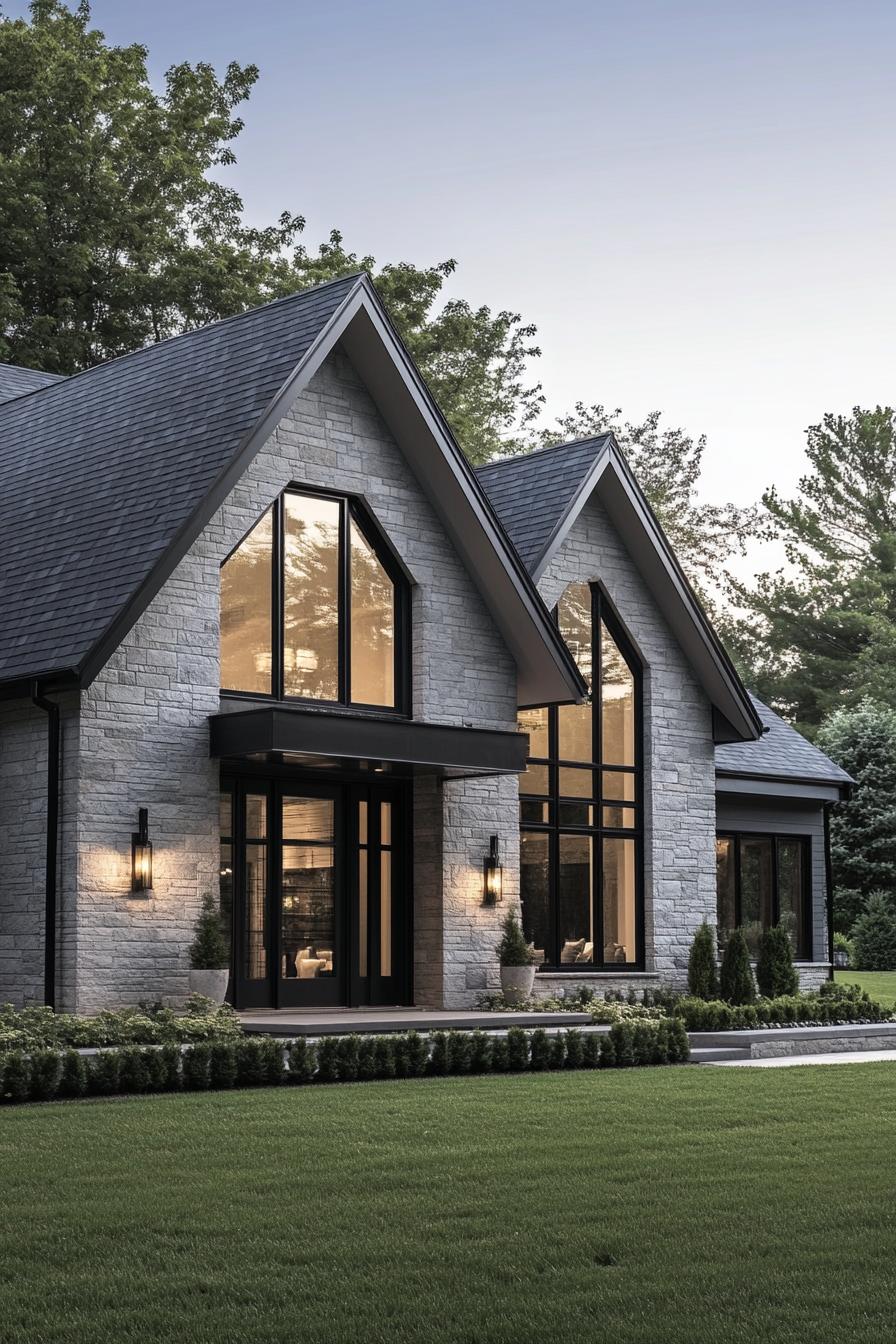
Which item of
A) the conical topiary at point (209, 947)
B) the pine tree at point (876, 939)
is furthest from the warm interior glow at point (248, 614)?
the pine tree at point (876, 939)

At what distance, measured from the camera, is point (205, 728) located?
1658 centimetres

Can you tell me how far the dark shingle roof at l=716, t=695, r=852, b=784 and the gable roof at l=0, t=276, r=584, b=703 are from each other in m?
5.98

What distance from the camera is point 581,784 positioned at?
21.2m

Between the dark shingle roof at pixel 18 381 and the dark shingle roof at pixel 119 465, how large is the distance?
2.52 meters

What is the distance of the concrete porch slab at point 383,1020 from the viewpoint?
598 inches

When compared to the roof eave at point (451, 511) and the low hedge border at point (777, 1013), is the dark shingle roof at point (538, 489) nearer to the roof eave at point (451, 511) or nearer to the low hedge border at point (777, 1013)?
the roof eave at point (451, 511)

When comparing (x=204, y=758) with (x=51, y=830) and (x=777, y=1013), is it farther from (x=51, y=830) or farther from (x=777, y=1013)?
(x=777, y=1013)

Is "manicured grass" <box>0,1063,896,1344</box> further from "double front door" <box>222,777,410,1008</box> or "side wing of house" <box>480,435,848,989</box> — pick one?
"side wing of house" <box>480,435,848,989</box>

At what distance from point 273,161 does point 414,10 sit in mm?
12286

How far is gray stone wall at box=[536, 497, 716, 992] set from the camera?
70.4 feet

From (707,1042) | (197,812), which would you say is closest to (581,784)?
(707,1042)

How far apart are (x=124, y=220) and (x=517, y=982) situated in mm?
21232

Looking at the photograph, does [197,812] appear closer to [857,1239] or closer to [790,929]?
[857,1239]

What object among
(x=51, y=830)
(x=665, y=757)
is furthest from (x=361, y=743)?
(x=665, y=757)
